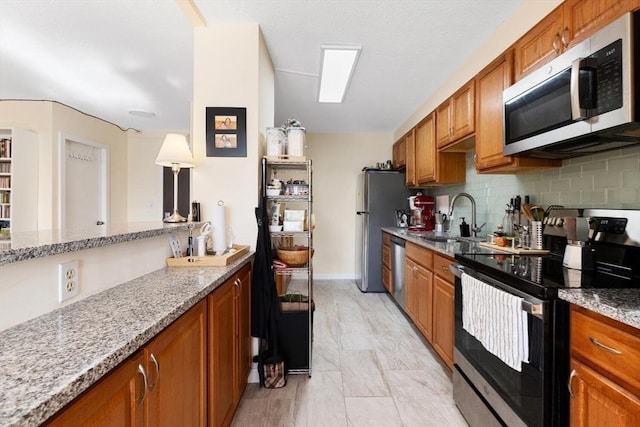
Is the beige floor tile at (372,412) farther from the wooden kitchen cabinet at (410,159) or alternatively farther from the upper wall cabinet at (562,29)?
the wooden kitchen cabinet at (410,159)

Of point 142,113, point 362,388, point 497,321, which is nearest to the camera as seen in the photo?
point 497,321

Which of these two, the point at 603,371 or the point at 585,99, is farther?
the point at 585,99

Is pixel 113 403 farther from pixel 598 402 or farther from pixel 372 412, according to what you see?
pixel 372 412

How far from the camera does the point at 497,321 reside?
4.50ft

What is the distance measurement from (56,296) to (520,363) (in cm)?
167

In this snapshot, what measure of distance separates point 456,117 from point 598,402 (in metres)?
2.23

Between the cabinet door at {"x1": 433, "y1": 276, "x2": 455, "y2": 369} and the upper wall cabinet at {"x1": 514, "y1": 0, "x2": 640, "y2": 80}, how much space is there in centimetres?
144

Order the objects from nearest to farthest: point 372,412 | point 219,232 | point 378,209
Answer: point 372,412, point 219,232, point 378,209

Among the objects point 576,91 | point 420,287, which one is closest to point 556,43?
point 576,91

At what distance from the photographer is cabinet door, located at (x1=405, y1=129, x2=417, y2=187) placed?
3811 mm

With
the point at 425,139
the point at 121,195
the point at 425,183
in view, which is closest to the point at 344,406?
the point at 425,183

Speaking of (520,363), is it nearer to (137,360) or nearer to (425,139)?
(137,360)

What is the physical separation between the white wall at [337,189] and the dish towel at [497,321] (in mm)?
3449

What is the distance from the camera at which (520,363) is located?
1.25 metres
